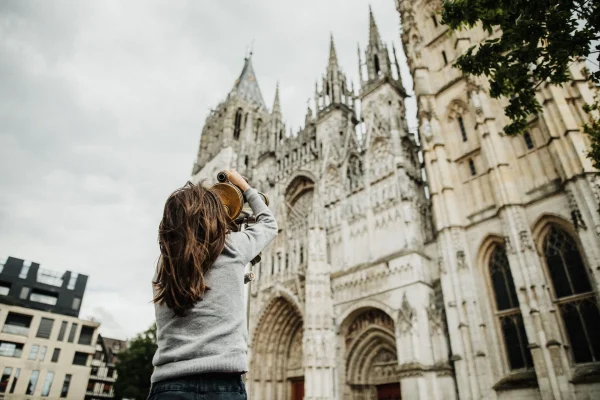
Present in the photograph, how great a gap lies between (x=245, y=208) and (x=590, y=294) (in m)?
14.2

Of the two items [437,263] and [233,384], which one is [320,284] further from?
[233,384]

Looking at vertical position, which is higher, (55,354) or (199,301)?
(55,354)

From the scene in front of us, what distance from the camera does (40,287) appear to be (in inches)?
1401

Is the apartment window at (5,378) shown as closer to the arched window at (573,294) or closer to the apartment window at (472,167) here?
the apartment window at (472,167)

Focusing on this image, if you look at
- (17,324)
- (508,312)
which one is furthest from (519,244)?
(17,324)

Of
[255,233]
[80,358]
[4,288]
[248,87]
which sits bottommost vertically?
[255,233]

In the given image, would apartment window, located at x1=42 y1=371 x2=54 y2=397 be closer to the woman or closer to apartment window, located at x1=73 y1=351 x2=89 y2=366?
apartment window, located at x1=73 y1=351 x2=89 y2=366

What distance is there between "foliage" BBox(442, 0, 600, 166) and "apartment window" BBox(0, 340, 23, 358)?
123 feet

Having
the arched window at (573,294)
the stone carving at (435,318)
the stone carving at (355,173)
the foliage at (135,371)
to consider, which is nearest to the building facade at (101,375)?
the foliage at (135,371)

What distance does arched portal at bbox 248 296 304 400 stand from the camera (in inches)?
800

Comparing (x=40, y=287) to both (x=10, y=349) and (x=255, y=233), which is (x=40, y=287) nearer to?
(x=10, y=349)

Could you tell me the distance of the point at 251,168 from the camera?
1202 inches

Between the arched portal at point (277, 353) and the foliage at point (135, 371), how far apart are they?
33.5ft

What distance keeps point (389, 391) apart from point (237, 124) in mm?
27283
